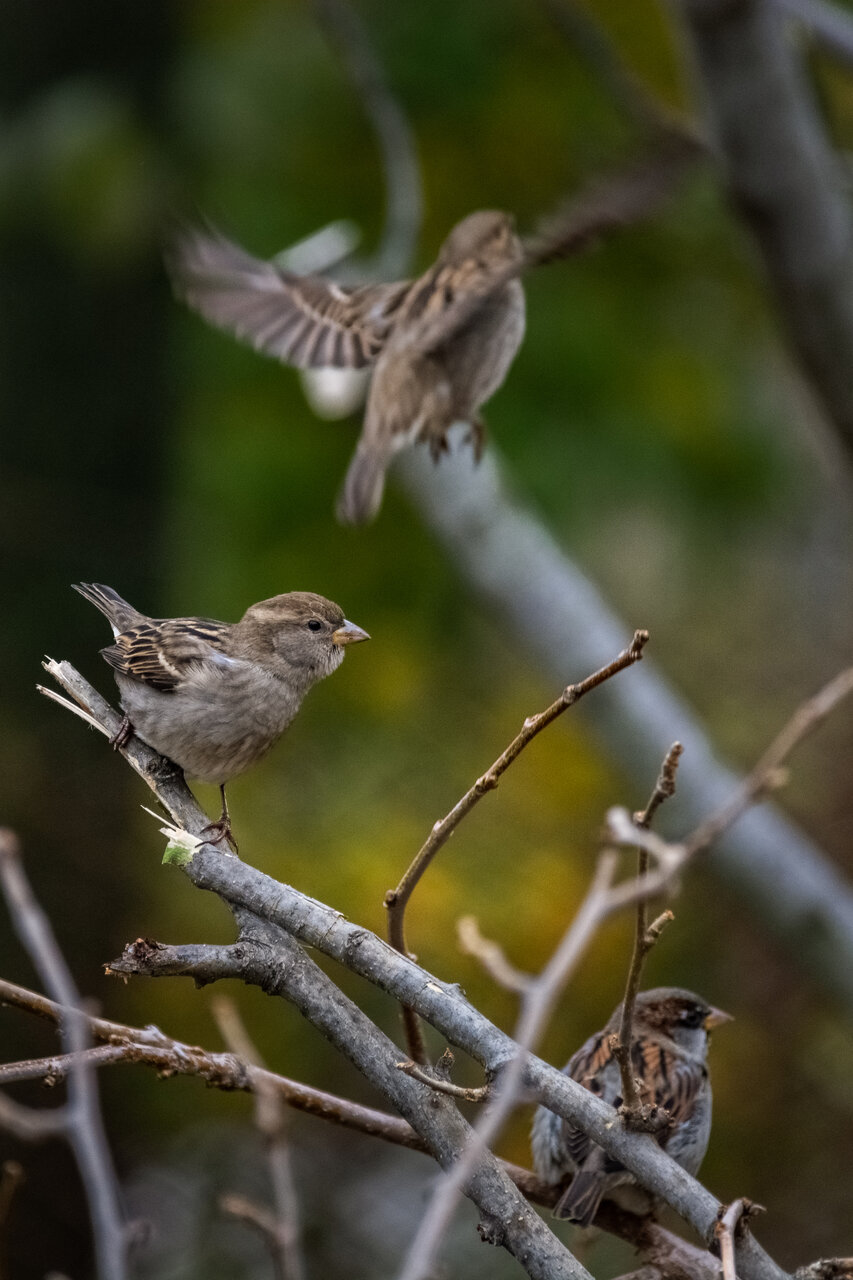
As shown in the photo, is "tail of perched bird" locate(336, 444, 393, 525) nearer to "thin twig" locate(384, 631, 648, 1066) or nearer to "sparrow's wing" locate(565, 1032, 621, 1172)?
"thin twig" locate(384, 631, 648, 1066)

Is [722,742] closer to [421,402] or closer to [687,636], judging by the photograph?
[687,636]

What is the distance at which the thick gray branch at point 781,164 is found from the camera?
4301mm

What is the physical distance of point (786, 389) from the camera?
11758mm

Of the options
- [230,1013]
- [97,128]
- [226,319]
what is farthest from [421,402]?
[97,128]

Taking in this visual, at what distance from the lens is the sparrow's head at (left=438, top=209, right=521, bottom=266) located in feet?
8.14

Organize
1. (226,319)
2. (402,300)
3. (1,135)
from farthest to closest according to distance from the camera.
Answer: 1. (1,135)
2. (226,319)
3. (402,300)

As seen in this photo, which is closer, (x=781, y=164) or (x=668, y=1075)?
(x=668, y=1075)

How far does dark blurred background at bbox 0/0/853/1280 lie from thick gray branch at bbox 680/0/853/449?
4.28 feet

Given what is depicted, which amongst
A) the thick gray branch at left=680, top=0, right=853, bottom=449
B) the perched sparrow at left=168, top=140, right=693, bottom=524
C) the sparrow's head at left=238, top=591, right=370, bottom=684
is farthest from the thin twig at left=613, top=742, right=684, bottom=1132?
the thick gray branch at left=680, top=0, right=853, bottom=449

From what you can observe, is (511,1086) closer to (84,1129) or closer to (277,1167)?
(84,1129)

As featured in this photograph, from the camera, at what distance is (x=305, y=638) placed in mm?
3248

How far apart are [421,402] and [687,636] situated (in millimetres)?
9252

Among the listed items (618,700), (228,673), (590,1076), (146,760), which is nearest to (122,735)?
(146,760)

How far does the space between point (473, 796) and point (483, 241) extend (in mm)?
1075
